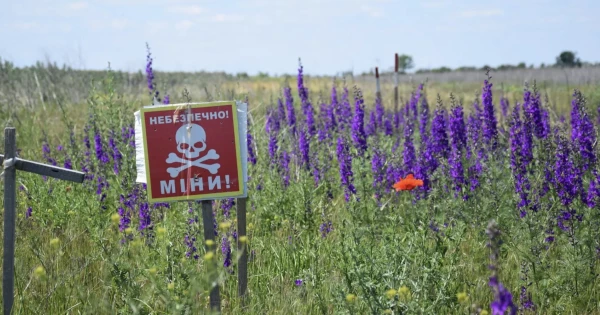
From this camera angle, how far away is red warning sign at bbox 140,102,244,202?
12.1 ft

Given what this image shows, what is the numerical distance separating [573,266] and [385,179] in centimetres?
259

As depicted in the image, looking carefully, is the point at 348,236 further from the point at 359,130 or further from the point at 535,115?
the point at 535,115

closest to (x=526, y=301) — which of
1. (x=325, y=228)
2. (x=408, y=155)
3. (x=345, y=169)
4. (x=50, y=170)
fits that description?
(x=325, y=228)

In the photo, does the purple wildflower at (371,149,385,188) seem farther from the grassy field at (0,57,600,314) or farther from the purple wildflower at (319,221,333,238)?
the purple wildflower at (319,221,333,238)

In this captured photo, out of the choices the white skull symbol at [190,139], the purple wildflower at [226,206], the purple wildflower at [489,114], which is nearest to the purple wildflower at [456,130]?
the purple wildflower at [489,114]

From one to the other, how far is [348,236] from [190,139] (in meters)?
1.64

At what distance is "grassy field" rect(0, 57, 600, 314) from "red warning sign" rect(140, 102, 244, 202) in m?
0.39

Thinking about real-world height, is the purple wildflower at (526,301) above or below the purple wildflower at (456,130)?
below

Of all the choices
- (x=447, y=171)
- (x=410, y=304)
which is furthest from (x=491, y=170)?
(x=410, y=304)

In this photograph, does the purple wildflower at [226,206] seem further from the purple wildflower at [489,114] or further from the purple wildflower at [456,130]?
the purple wildflower at [489,114]

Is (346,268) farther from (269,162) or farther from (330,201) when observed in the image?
(269,162)

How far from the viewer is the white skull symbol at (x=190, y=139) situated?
3.71 m

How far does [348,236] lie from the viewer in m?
4.79

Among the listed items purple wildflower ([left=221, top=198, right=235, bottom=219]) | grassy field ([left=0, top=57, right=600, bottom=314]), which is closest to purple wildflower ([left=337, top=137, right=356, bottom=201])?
grassy field ([left=0, top=57, right=600, bottom=314])
